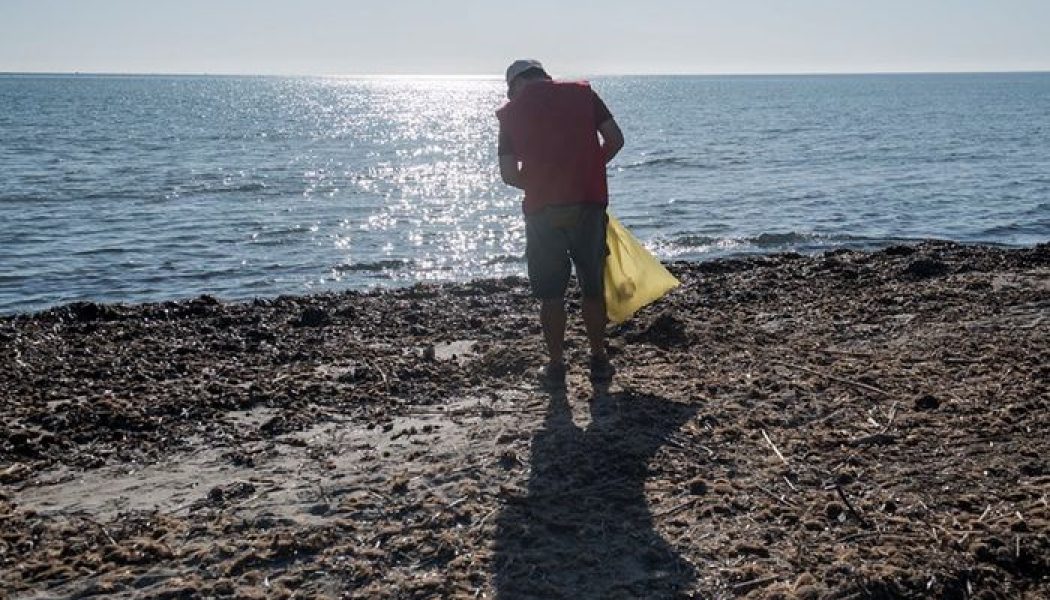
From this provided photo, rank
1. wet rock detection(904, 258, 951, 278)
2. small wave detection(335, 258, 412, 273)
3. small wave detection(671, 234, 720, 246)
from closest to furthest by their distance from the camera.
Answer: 1. wet rock detection(904, 258, 951, 278)
2. small wave detection(335, 258, 412, 273)
3. small wave detection(671, 234, 720, 246)

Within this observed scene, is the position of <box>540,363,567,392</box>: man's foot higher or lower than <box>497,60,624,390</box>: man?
lower

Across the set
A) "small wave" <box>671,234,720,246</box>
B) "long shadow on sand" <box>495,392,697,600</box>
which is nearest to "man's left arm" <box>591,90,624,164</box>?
"long shadow on sand" <box>495,392,697,600</box>

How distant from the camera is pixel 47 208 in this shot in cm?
2273

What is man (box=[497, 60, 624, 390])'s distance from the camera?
619cm

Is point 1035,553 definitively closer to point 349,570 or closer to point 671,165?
point 349,570

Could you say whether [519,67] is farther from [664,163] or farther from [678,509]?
[664,163]

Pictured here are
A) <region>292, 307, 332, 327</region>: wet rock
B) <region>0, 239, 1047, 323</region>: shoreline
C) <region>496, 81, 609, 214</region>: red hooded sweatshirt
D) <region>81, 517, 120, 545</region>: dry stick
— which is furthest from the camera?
<region>0, 239, 1047, 323</region>: shoreline

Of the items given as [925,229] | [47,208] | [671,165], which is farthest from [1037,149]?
[47,208]

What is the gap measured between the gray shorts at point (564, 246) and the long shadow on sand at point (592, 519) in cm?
105

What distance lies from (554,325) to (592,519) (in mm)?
2297

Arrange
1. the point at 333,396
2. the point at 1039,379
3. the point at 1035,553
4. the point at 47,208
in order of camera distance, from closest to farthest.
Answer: the point at 1035,553 → the point at 1039,379 → the point at 333,396 → the point at 47,208

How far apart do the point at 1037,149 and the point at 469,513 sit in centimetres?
3916

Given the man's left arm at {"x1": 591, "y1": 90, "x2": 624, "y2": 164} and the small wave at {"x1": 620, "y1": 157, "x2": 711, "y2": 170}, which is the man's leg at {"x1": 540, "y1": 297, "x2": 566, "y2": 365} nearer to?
the man's left arm at {"x1": 591, "y1": 90, "x2": 624, "y2": 164}

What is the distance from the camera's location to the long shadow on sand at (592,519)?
152 inches
